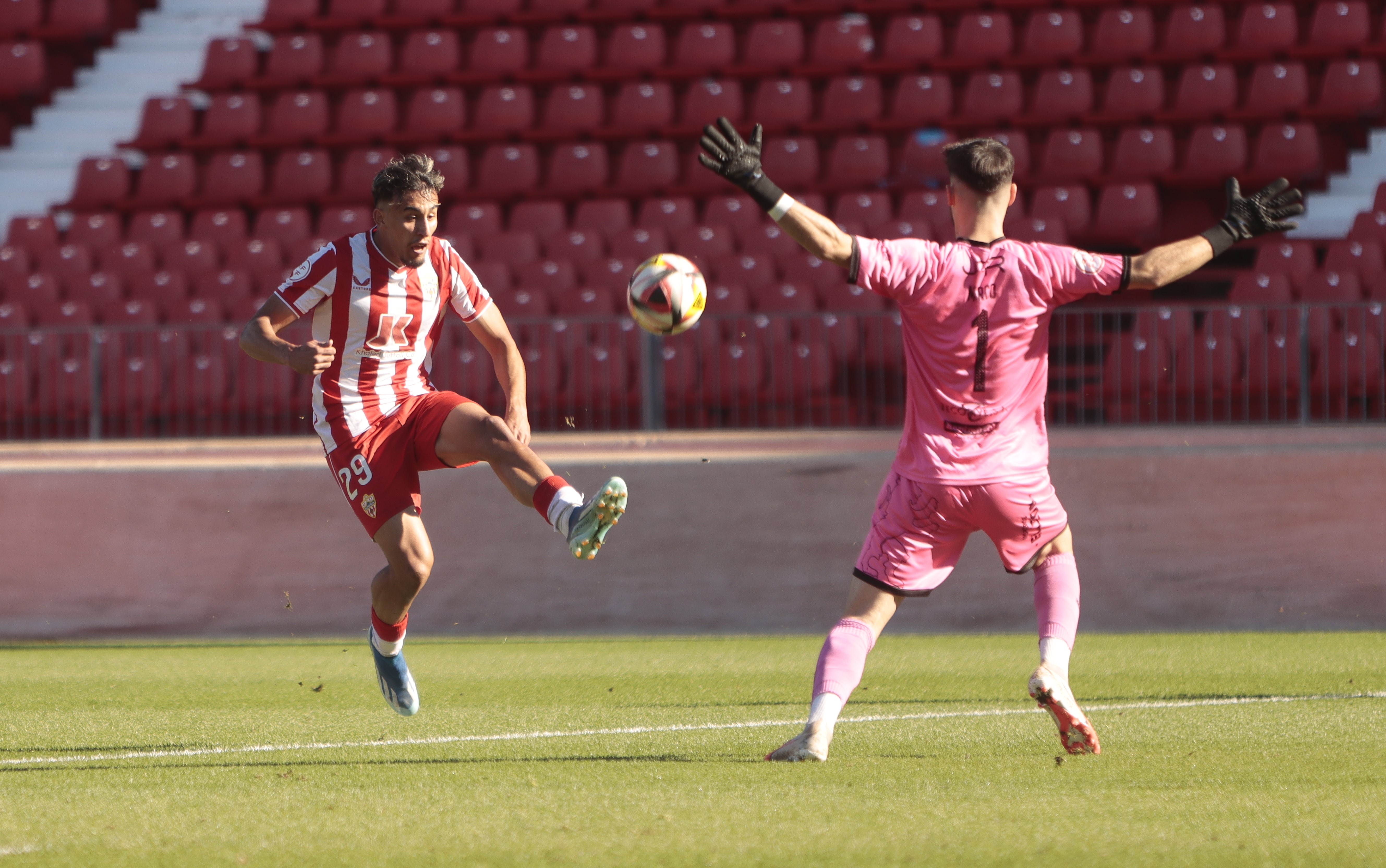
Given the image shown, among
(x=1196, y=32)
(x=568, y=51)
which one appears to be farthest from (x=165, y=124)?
(x=1196, y=32)

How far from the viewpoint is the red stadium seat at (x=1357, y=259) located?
12.2m

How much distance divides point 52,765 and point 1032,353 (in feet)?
11.1

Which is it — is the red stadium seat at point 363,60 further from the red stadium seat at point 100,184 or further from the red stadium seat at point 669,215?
the red stadium seat at point 669,215

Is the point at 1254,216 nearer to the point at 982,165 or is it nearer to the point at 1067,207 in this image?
the point at 982,165

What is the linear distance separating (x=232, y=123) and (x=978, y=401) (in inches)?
545

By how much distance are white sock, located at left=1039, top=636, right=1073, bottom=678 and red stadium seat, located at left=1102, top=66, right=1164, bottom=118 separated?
11245 millimetres

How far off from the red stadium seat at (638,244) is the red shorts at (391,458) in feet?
26.0

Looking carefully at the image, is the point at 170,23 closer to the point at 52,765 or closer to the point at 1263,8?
the point at 1263,8

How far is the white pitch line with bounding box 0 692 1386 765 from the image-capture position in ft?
17.5

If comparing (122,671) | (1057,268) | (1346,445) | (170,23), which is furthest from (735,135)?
(170,23)

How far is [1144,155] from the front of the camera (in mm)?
14492

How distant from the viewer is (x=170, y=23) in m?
19.7

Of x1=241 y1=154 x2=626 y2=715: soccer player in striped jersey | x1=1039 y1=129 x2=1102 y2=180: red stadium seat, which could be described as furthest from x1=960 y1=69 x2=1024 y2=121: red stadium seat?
x1=241 y1=154 x2=626 y2=715: soccer player in striped jersey

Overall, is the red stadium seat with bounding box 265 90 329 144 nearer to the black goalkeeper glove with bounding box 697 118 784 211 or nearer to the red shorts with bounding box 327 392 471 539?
the red shorts with bounding box 327 392 471 539
